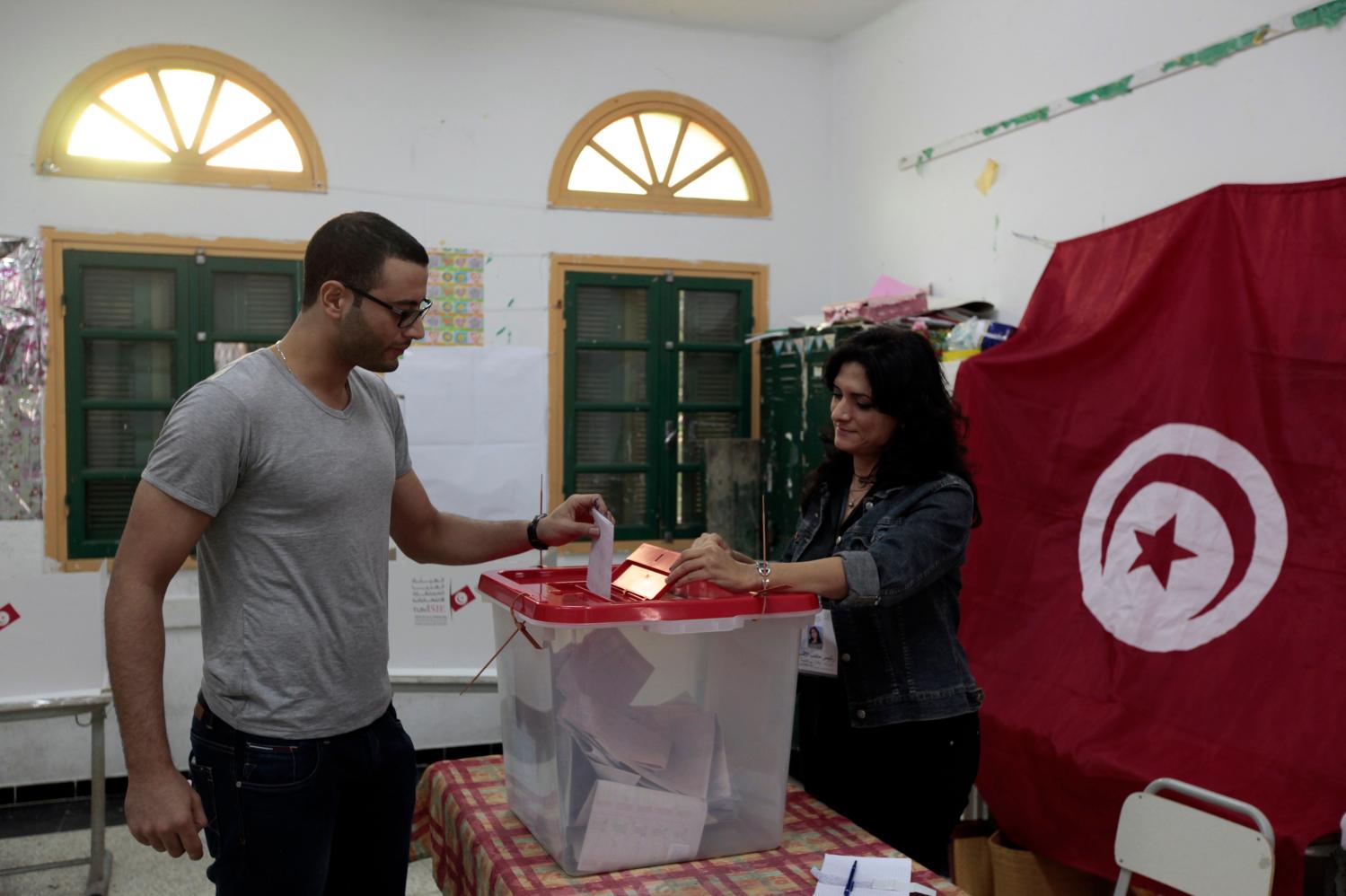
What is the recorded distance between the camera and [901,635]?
Result: 1872 mm

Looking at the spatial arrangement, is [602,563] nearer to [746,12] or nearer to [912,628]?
[912,628]

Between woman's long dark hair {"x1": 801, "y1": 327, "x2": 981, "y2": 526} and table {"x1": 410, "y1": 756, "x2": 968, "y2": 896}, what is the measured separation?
0.58m

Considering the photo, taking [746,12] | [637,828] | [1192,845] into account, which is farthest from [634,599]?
[746,12]

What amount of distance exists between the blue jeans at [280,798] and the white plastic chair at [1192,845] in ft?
5.26

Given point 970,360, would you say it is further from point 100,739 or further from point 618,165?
point 100,739

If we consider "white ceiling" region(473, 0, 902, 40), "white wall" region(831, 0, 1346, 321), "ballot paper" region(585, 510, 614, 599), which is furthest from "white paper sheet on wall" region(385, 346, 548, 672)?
"ballot paper" region(585, 510, 614, 599)

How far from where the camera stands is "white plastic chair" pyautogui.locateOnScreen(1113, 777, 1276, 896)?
2.15 meters

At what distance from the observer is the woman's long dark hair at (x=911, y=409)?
191 cm

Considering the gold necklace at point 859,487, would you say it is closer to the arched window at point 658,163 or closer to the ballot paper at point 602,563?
the ballot paper at point 602,563

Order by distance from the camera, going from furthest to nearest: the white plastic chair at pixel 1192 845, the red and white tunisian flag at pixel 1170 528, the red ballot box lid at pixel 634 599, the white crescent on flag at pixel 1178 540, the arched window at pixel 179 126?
1. the arched window at pixel 179 126
2. the white crescent on flag at pixel 1178 540
3. the red and white tunisian flag at pixel 1170 528
4. the white plastic chair at pixel 1192 845
5. the red ballot box lid at pixel 634 599

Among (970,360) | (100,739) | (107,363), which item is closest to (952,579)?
(970,360)

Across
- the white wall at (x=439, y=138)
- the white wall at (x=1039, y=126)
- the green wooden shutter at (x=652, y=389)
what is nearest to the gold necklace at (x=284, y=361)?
the white wall at (x=1039, y=126)

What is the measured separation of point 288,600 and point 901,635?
988 mm

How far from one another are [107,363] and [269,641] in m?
2.98
